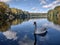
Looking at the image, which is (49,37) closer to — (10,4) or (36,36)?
(36,36)

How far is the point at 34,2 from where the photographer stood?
14.1ft

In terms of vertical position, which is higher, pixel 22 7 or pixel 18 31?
pixel 22 7

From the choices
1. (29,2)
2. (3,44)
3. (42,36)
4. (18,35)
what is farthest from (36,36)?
(29,2)

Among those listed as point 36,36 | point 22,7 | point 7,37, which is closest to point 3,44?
point 7,37

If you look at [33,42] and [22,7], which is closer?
[33,42]

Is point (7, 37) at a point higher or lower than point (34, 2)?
lower

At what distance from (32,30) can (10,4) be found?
837 millimetres

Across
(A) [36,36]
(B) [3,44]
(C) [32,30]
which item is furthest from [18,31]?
(B) [3,44]

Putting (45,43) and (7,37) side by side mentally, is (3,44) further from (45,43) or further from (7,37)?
(45,43)

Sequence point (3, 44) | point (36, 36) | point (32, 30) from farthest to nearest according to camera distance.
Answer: point (32, 30) → point (36, 36) → point (3, 44)

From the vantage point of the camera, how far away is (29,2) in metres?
4.33

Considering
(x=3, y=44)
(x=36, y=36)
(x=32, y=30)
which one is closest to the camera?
(x=3, y=44)

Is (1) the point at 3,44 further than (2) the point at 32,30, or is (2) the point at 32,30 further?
(2) the point at 32,30

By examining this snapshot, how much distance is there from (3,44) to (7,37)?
17.5 inches
